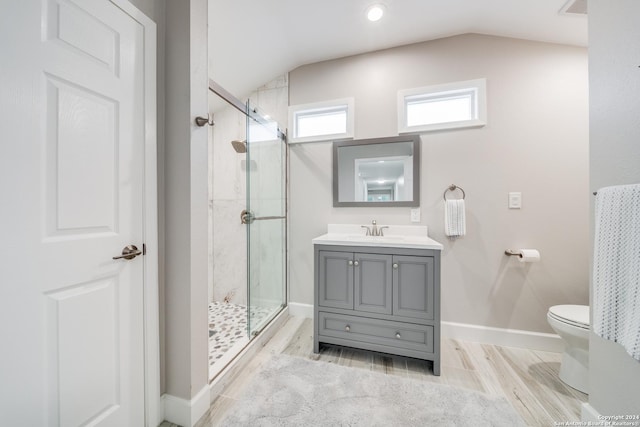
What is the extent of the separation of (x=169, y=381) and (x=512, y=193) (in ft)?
8.89

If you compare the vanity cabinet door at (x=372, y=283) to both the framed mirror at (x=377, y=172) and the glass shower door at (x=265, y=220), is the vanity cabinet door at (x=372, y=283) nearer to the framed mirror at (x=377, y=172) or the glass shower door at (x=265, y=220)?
the framed mirror at (x=377, y=172)

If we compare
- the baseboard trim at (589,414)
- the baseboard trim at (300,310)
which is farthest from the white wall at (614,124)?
the baseboard trim at (300,310)

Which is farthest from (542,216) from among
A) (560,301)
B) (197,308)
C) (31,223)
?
(31,223)

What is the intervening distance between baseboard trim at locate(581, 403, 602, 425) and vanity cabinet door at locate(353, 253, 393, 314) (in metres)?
1.01

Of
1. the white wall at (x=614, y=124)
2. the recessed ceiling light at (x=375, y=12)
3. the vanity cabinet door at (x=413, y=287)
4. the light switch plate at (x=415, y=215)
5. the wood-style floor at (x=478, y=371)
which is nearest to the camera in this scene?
the white wall at (x=614, y=124)

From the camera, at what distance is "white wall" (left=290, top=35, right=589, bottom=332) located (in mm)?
1814

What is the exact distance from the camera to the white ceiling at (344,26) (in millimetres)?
1665

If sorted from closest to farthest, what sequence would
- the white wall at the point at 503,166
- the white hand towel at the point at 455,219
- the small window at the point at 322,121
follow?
the white wall at the point at 503,166 → the white hand towel at the point at 455,219 → the small window at the point at 322,121

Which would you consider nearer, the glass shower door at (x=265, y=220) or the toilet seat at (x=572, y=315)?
the toilet seat at (x=572, y=315)

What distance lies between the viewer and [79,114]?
899mm

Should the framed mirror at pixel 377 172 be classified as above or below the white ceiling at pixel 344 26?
below

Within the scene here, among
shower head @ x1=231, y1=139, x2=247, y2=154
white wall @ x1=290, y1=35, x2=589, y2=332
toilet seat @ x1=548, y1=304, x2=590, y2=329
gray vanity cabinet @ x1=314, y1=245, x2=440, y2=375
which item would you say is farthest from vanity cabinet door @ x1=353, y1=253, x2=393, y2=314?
shower head @ x1=231, y1=139, x2=247, y2=154

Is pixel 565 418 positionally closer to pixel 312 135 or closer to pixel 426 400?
pixel 426 400

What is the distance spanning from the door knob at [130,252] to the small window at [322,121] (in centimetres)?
→ 172
